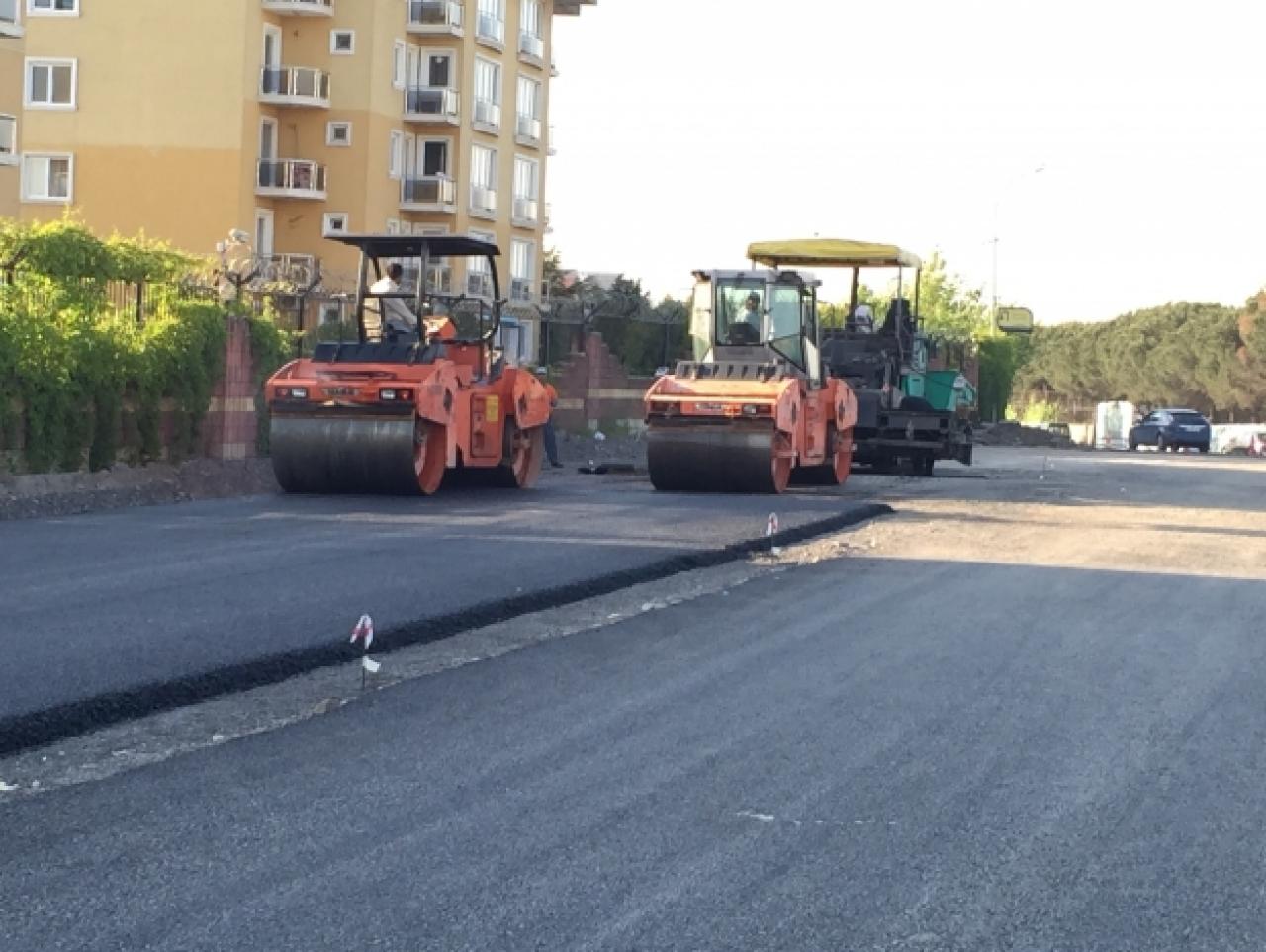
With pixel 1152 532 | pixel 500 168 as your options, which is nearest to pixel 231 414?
pixel 1152 532

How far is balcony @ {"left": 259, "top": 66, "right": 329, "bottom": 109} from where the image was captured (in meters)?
54.2

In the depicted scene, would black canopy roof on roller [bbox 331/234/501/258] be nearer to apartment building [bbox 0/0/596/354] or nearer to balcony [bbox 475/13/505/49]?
apartment building [bbox 0/0/596/354]

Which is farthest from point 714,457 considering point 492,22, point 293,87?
point 492,22

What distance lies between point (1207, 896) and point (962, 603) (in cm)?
759

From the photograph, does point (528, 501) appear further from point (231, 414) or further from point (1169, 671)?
point (1169, 671)

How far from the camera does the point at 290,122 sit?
56.1 m

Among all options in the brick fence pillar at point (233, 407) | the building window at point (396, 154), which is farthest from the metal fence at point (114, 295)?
the building window at point (396, 154)

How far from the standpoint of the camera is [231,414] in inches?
958

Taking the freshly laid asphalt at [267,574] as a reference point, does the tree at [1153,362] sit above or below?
above

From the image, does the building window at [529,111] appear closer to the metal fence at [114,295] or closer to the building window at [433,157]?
the building window at [433,157]

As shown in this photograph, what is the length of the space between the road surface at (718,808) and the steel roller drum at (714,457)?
11111mm

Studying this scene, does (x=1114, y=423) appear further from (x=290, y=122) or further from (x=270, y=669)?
(x=270, y=669)

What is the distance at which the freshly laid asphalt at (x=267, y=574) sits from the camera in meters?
9.80

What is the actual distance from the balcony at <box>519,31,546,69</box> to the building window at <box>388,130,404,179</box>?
6672 mm
